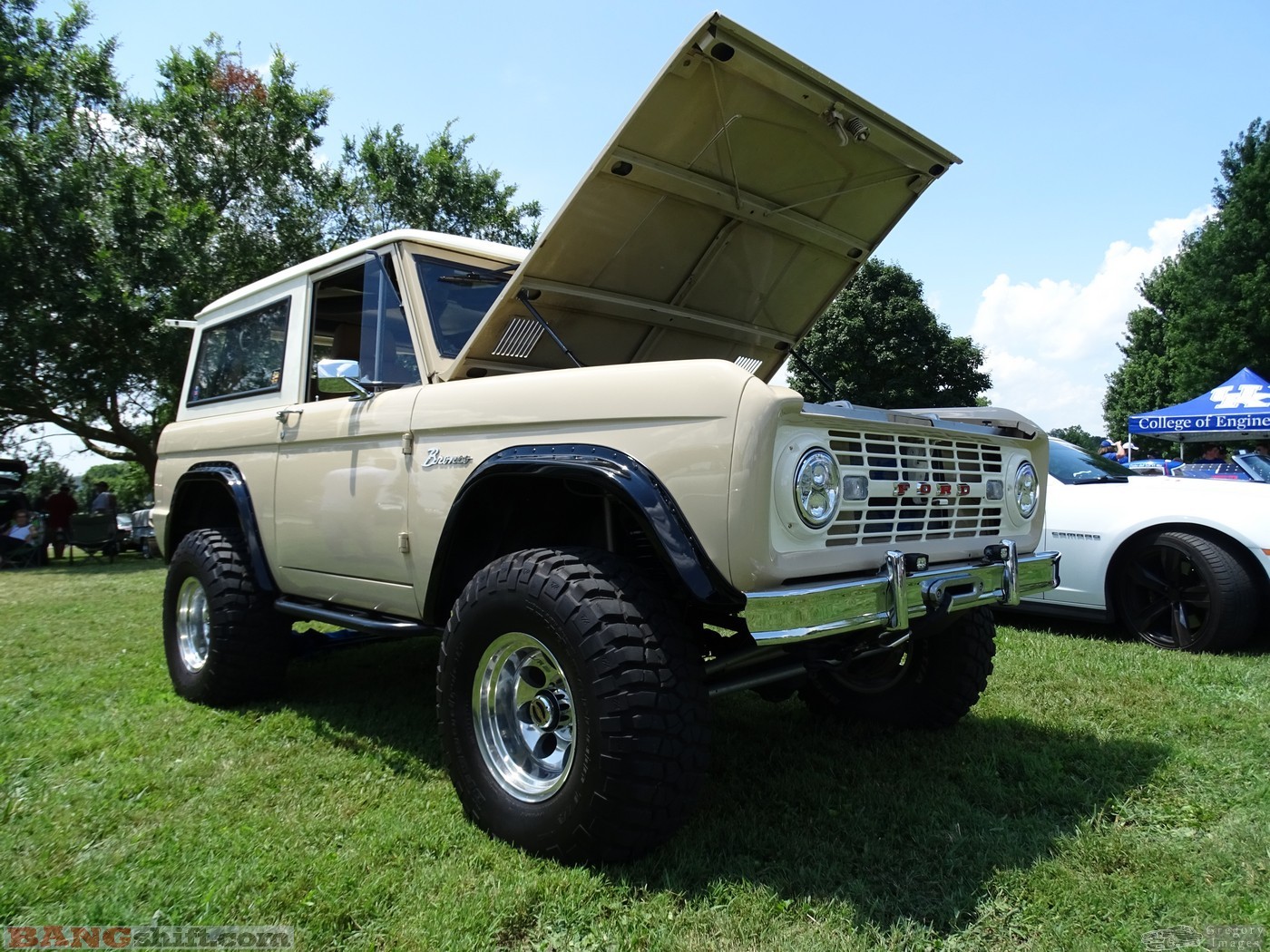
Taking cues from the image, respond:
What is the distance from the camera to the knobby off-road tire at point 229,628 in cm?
412

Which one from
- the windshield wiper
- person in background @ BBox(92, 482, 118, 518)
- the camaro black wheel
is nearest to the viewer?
the windshield wiper

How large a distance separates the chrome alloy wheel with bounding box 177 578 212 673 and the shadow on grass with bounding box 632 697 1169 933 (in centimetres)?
289

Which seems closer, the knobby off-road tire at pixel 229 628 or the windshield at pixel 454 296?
the windshield at pixel 454 296

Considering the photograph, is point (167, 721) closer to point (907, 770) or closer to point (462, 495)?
point (462, 495)

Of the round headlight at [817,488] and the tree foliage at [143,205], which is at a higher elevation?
the tree foliage at [143,205]

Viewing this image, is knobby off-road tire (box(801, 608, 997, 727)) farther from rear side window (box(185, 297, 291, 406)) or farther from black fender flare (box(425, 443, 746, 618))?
rear side window (box(185, 297, 291, 406))

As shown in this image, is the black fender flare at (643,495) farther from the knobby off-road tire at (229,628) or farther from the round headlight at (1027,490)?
the knobby off-road tire at (229,628)

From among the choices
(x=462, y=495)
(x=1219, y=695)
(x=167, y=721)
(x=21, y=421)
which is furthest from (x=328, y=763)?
(x=21, y=421)

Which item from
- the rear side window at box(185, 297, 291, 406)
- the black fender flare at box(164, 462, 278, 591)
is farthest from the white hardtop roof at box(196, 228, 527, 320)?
the black fender flare at box(164, 462, 278, 591)

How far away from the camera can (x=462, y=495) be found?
9.36 feet

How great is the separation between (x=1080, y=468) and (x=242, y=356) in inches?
224

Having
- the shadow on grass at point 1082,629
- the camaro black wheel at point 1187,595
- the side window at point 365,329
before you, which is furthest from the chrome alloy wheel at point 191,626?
the camaro black wheel at point 1187,595

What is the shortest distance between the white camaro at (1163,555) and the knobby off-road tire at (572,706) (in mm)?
3341

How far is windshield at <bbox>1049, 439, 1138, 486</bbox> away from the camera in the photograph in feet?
19.3
